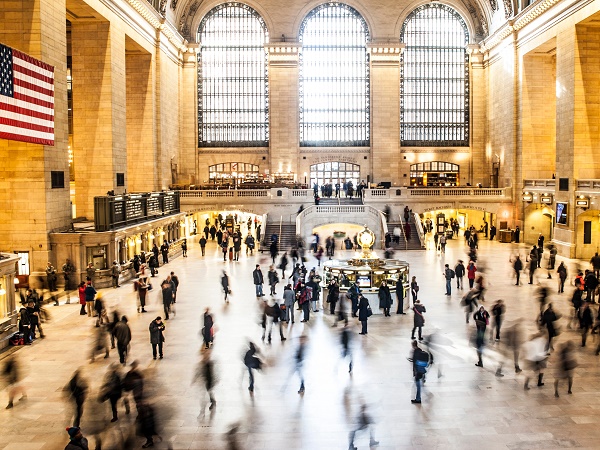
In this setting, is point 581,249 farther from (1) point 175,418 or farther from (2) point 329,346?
(1) point 175,418

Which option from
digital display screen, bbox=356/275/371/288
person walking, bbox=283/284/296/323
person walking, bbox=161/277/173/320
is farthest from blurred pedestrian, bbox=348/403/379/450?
person walking, bbox=161/277/173/320

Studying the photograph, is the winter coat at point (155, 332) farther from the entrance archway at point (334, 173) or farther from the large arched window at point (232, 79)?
the large arched window at point (232, 79)

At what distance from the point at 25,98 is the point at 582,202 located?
25.4m

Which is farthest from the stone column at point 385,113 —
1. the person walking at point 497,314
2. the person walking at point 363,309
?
the person walking at point 497,314

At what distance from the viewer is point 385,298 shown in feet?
60.8

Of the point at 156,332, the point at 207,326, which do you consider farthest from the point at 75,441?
the point at 207,326

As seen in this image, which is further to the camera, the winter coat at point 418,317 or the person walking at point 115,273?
the person walking at point 115,273

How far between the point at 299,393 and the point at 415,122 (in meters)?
39.0

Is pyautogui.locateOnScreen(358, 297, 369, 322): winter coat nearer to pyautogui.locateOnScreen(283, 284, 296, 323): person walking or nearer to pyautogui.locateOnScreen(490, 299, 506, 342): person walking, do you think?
pyautogui.locateOnScreen(283, 284, 296, 323): person walking

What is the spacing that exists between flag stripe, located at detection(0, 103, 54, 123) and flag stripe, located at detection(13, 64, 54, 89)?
38.9 inches

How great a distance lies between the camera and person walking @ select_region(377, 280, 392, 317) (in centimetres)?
1833

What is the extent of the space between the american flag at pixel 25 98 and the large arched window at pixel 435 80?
31346 mm

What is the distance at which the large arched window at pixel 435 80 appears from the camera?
47.8 meters

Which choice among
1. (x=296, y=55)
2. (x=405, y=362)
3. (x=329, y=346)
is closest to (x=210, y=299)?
(x=329, y=346)
